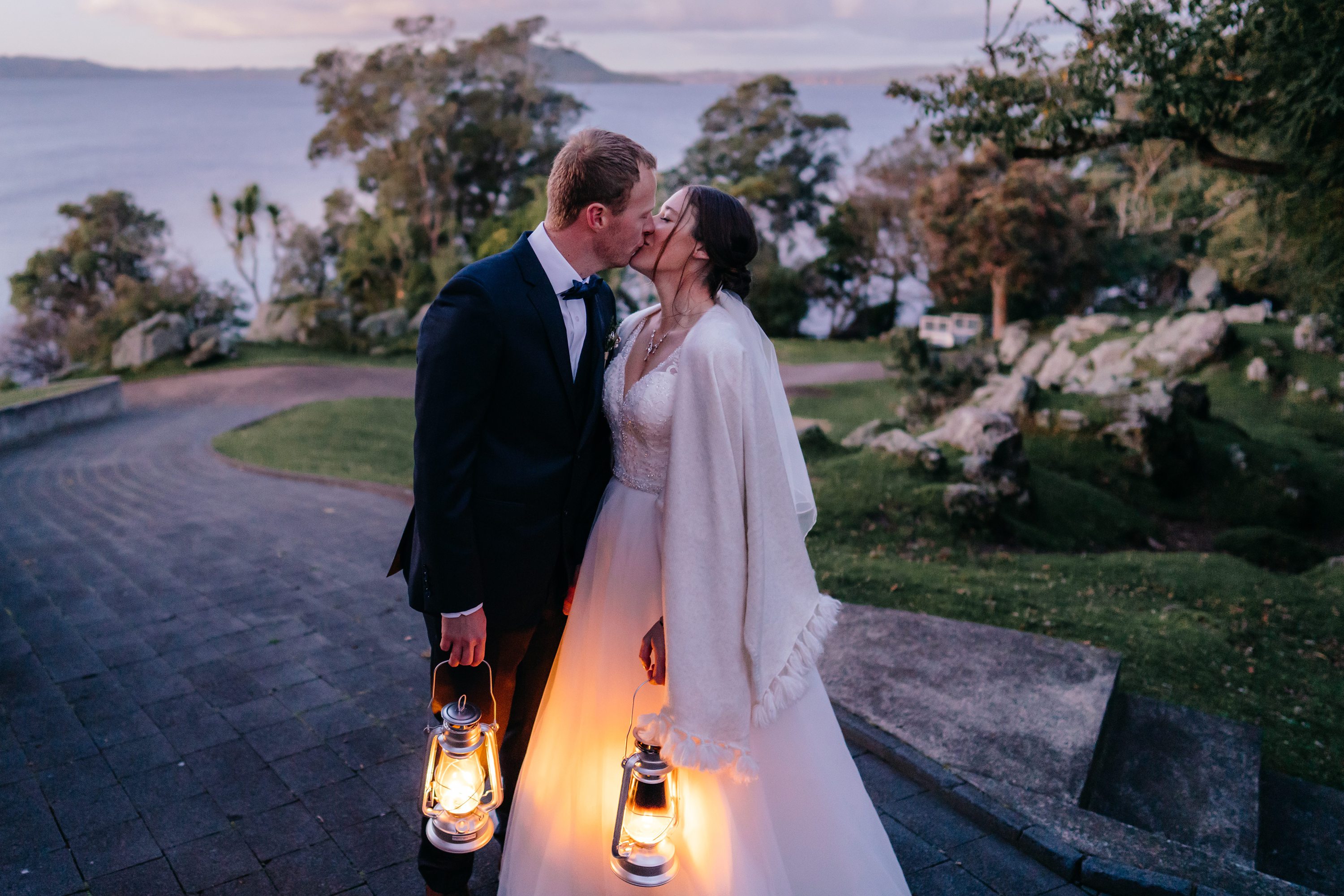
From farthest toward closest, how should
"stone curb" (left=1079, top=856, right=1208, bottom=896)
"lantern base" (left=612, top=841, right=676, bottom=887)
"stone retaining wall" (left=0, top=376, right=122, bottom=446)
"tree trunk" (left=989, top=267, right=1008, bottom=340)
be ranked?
"tree trunk" (left=989, top=267, right=1008, bottom=340) → "stone retaining wall" (left=0, top=376, right=122, bottom=446) → "stone curb" (left=1079, top=856, right=1208, bottom=896) → "lantern base" (left=612, top=841, right=676, bottom=887)

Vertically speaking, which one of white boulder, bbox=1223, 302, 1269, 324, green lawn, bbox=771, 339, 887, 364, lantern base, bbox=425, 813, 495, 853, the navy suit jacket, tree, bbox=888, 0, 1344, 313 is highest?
tree, bbox=888, 0, 1344, 313

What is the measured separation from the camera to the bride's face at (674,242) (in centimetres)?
227

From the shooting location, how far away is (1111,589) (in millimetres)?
6121

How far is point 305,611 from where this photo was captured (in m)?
4.79

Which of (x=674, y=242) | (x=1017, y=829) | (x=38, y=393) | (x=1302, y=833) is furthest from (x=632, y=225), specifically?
(x=38, y=393)

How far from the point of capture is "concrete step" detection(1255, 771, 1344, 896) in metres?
3.32

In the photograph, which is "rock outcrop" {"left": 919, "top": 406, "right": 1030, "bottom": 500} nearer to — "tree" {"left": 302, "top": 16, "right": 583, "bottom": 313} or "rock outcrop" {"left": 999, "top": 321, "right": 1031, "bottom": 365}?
"rock outcrop" {"left": 999, "top": 321, "right": 1031, "bottom": 365}

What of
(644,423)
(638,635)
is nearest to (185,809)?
(638,635)

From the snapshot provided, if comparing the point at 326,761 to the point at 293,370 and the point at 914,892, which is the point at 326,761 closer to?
the point at 914,892

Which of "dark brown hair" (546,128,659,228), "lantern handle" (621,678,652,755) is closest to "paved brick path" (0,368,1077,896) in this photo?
"lantern handle" (621,678,652,755)

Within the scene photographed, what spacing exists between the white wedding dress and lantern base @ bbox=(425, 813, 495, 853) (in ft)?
0.70

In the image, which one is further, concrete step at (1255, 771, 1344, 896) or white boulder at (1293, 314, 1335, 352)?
white boulder at (1293, 314, 1335, 352)

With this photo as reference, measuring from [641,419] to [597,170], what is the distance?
628mm

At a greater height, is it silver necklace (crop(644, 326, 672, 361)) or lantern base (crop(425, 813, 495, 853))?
silver necklace (crop(644, 326, 672, 361))
